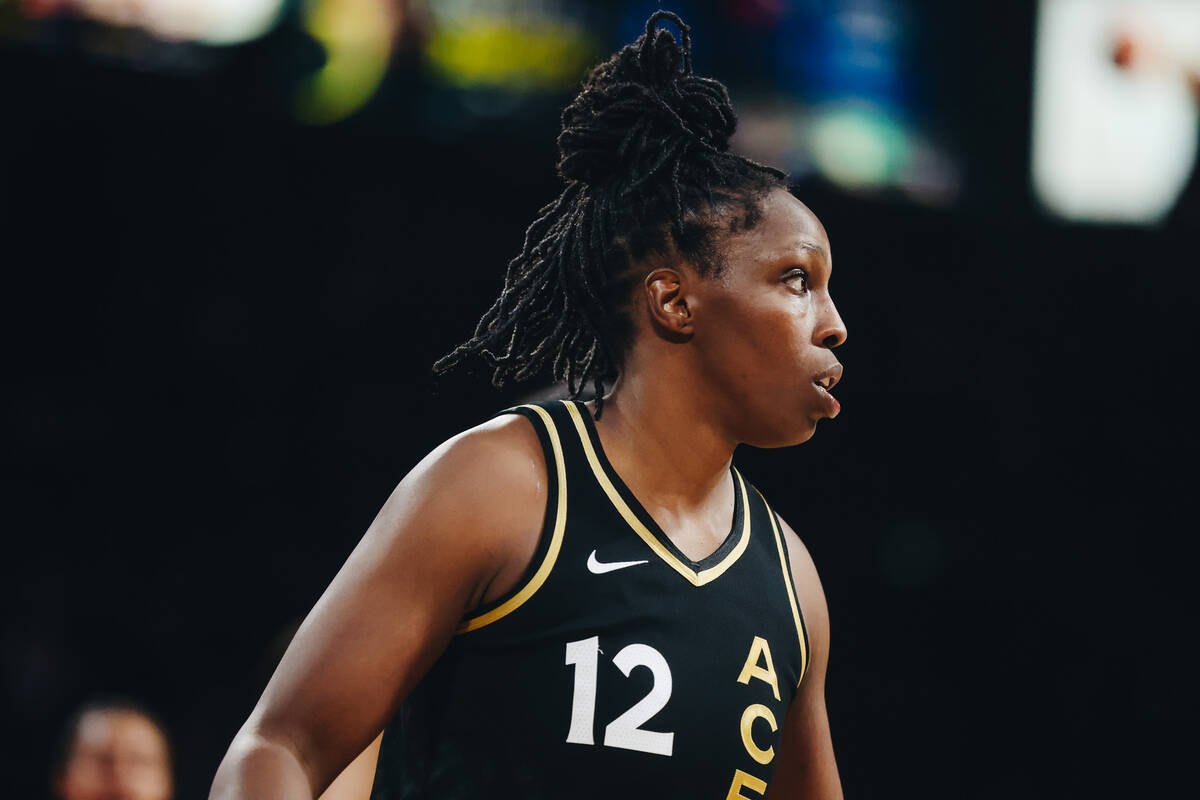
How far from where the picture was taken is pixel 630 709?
6.18 ft

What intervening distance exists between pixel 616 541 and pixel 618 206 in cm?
58

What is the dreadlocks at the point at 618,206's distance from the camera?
2123mm

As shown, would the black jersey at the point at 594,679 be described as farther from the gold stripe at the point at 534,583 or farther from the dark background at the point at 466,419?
the dark background at the point at 466,419

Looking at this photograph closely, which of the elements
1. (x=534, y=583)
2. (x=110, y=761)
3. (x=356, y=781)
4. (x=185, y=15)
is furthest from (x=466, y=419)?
(x=534, y=583)

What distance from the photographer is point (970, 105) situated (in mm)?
6203

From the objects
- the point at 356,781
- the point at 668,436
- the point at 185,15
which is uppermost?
the point at 185,15

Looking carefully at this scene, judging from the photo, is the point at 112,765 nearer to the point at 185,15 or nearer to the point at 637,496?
the point at 185,15

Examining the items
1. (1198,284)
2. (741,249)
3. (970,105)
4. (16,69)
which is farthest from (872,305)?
(741,249)

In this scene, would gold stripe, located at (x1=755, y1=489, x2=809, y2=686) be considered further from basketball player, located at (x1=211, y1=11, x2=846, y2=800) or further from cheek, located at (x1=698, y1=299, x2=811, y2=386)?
cheek, located at (x1=698, y1=299, x2=811, y2=386)

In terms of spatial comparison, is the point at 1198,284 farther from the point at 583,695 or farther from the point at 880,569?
the point at 583,695

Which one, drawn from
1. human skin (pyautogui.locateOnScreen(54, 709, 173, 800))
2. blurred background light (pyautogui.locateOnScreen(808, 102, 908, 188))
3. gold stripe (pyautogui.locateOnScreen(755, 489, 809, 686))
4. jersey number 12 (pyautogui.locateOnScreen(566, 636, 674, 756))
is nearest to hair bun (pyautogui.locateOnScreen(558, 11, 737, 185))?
gold stripe (pyautogui.locateOnScreen(755, 489, 809, 686))

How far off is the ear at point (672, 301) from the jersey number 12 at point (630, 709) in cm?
52

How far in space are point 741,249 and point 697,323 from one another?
138mm

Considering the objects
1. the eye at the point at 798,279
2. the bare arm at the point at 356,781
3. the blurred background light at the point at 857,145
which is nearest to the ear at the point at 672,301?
the eye at the point at 798,279
